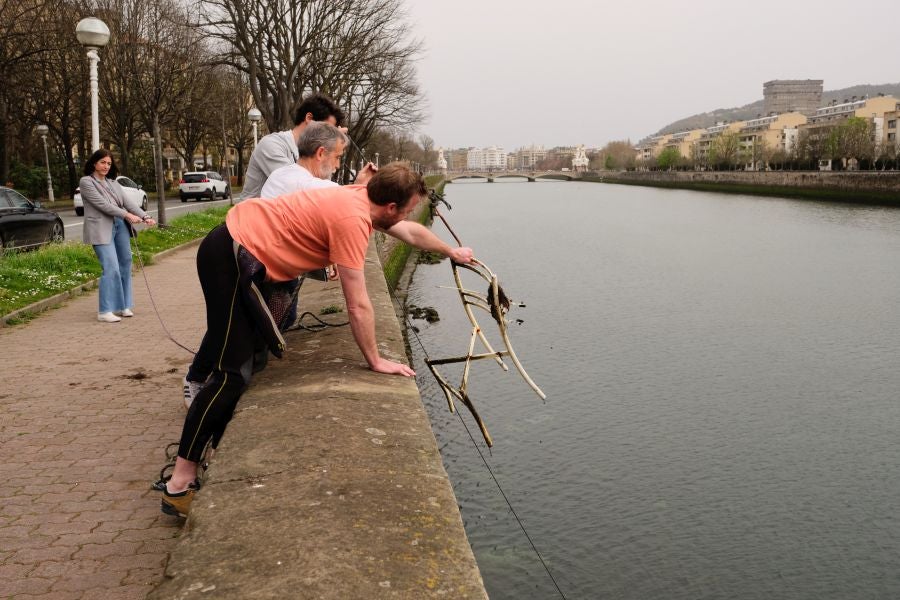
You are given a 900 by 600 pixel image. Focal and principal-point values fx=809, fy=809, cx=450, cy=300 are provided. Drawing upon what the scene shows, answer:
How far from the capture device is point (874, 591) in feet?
19.5

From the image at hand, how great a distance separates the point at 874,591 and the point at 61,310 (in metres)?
8.24

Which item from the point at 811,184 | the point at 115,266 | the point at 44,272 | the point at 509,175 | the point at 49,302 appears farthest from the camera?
the point at 509,175

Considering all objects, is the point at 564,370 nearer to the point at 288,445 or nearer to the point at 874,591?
the point at 874,591

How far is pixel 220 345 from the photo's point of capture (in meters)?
3.40

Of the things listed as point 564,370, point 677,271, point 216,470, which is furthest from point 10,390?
point 677,271

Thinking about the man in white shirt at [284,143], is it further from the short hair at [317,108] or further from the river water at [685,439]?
the river water at [685,439]

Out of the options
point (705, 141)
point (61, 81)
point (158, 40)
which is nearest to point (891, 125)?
point (705, 141)

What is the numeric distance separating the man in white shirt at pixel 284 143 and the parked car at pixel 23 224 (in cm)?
967

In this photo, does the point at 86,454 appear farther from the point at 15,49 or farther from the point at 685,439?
the point at 15,49

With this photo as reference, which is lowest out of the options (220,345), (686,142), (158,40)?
(220,345)

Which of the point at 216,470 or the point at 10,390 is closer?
the point at 216,470

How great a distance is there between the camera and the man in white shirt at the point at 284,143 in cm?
515

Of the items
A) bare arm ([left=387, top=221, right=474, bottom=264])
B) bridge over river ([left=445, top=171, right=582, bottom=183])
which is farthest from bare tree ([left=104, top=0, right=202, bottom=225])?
bridge over river ([left=445, top=171, right=582, bottom=183])

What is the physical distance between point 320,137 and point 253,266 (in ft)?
4.54
